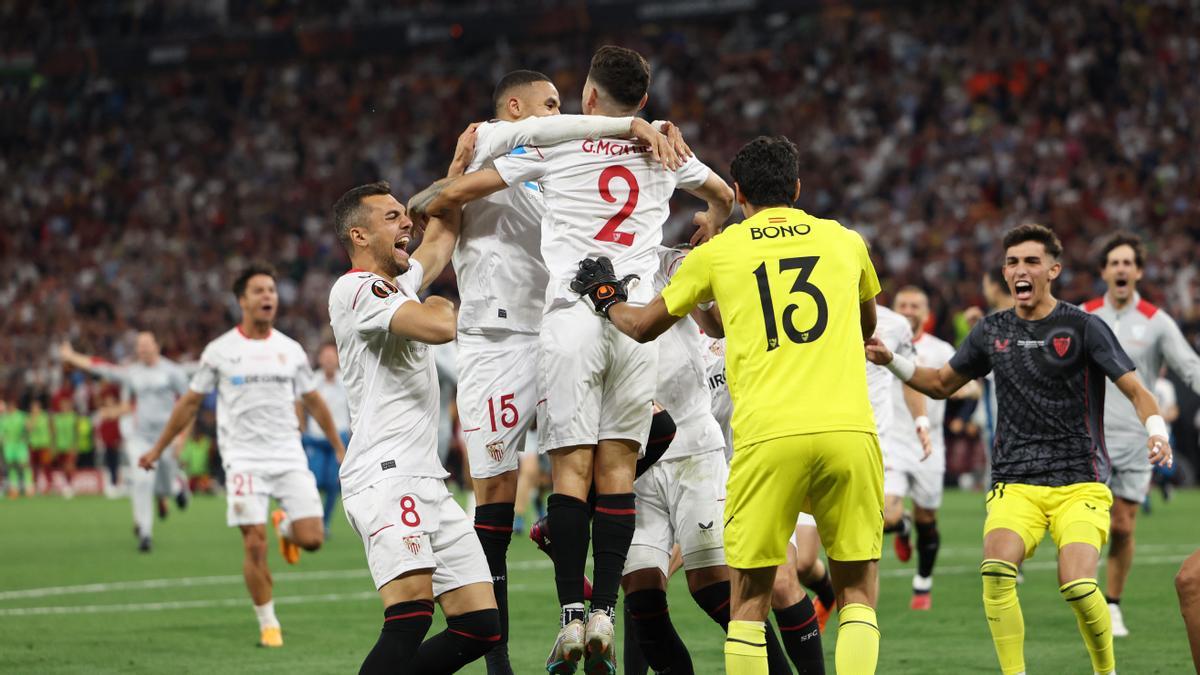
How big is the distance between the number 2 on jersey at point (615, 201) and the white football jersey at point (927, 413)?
6.22m

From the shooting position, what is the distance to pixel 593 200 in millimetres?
7441

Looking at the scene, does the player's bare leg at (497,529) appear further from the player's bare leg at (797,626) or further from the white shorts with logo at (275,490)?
the white shorts with logo at (275,490)

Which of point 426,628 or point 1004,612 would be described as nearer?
point 426,628

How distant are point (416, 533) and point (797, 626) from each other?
Result: 81.3 inches

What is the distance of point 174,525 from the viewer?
79.3ft

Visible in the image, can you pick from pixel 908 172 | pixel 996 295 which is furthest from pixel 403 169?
pixel 996 295

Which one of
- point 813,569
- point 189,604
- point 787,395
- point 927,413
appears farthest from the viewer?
point 927,413

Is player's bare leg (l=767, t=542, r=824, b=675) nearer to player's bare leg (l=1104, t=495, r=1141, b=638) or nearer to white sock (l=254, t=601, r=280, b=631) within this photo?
player's bare leg (l=1104, t=495, r=1141, b=638)

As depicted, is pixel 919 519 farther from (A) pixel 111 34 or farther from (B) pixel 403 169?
(A) pixel 111 34

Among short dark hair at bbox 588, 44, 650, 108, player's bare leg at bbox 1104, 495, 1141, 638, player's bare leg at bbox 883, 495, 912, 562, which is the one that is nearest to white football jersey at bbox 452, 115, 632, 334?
short dark hair at bbox 588, 44, 650, 108

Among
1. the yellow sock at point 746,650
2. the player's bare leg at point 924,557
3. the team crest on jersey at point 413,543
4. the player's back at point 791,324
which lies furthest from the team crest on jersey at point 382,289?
the player's bare leg at point 924,557

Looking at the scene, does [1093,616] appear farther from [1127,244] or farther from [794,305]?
[1127,244]

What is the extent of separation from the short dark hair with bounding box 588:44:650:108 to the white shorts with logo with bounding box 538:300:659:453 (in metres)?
1.16

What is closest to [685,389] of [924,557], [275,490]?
[924,557]
